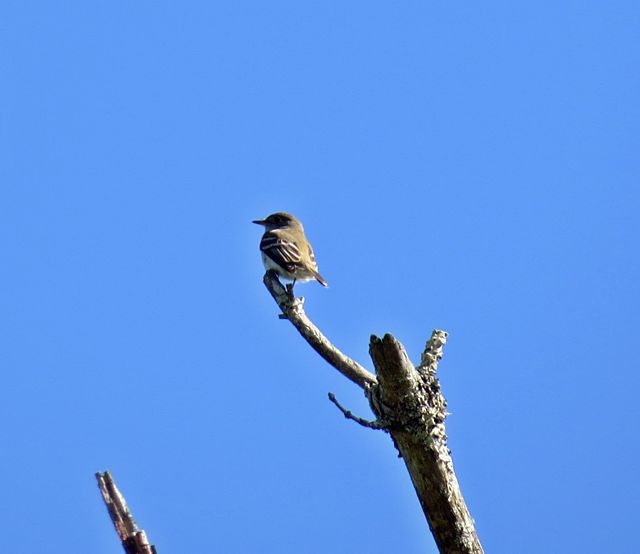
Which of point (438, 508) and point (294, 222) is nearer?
point (438, 508)

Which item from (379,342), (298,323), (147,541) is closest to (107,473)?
(147,541)

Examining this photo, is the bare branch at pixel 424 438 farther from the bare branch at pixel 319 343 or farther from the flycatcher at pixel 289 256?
the flycatcher at pixel 289 256

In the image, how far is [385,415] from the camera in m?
6.13

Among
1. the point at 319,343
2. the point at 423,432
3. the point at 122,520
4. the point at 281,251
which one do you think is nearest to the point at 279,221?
the point at 281,251

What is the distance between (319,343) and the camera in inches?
297

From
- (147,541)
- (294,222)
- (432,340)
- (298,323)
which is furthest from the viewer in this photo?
(294,222)

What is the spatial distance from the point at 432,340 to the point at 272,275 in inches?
129

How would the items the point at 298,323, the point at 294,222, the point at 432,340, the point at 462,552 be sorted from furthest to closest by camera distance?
the point at 294,222 < the point at 298,323 < the point at 432,340 < the point at 462,552

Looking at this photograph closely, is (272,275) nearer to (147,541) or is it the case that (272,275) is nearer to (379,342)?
(379,342)

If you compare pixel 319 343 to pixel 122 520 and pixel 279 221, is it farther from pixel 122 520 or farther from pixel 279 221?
pixel 279 221

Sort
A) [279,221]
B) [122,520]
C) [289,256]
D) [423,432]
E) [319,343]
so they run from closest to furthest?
[122,520], [423,432], [319,343], [289,256], [279,221]

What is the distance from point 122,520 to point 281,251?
8.83 m

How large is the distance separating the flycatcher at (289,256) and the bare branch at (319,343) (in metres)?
3.63

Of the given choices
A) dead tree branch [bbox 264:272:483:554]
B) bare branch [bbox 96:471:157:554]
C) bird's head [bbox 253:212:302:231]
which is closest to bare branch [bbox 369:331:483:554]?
dead tree branch [bbox 264:272:483:554]
